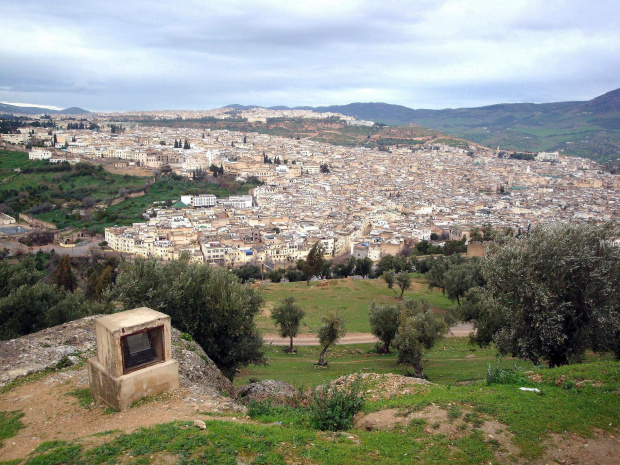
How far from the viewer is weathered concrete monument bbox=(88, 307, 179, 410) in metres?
6.96

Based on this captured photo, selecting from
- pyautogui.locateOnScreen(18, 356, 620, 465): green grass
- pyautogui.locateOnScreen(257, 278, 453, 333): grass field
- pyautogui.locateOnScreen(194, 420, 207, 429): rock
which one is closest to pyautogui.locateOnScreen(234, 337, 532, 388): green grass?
pyautogui.locateOnScreen(257, 278, 453, 333): grass field

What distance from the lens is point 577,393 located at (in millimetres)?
7047

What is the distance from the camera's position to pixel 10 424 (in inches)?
263

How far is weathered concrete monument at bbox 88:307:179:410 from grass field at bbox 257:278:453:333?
17.1 metres

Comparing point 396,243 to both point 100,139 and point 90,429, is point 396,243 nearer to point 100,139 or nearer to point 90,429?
point 90,429

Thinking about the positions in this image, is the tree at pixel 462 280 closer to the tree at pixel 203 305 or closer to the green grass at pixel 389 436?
the tree at pixel 203 305

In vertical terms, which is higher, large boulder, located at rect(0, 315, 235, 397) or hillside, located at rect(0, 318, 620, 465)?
hillside, located at rect(0, 318, 620, 465)

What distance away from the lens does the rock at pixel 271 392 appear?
28.1ft

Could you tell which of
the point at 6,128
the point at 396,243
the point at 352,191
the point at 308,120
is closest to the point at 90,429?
the point at 396,243

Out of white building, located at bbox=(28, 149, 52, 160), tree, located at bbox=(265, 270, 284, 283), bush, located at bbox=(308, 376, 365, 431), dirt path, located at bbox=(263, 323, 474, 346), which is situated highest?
white building, located at bbox=(28, 149, 52, 160)

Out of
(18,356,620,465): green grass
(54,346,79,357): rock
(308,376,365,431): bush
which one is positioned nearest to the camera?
(18,356,620,465): green grass

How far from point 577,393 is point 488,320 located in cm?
873

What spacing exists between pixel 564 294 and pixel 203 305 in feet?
32.9

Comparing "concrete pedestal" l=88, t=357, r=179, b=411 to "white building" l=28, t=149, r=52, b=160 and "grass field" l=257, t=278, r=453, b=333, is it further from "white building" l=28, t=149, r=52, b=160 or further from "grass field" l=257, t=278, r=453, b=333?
"white building" l=28, t=149, r=52, b=160
